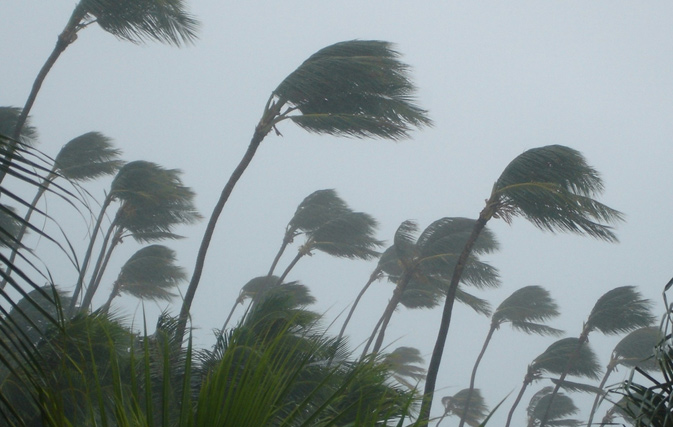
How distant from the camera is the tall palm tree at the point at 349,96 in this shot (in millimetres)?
15258

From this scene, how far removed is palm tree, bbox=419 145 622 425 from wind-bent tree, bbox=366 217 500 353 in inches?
241

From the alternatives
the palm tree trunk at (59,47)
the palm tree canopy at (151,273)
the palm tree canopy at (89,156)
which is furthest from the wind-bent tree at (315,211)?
the palm tree trunk at (59,47)

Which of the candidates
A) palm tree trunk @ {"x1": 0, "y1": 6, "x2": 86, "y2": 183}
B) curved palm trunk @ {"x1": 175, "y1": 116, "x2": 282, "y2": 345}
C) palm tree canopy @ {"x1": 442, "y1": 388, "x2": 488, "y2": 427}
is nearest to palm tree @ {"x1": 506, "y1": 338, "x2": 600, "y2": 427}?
palm tree canopy @ {"x1": 442, "y1": 388, "x2": 488, "y2": 427}

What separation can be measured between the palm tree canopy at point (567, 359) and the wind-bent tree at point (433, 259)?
20.7ft

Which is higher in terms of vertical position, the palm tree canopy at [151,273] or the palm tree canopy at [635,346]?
the palm tree canopy at [635,346]

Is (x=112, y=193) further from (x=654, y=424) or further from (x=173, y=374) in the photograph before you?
(x=654, y=424)

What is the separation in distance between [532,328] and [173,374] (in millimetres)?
28549

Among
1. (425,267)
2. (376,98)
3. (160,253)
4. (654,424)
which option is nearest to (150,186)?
(160,253)

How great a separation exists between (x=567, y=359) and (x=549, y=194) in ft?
59.0

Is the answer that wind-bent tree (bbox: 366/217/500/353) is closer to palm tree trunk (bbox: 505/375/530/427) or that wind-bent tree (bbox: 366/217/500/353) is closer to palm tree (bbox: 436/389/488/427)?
palm tree trunk (bbox: 505/375/530/427)

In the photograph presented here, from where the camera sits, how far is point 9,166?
5.35 ft

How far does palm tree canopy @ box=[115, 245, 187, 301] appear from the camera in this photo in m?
29.7

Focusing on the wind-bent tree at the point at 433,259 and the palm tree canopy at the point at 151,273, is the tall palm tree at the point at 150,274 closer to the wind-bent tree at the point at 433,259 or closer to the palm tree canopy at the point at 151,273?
the palm tree canopy at the point at 151,273

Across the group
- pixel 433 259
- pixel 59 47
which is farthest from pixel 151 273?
pixel 59 47
